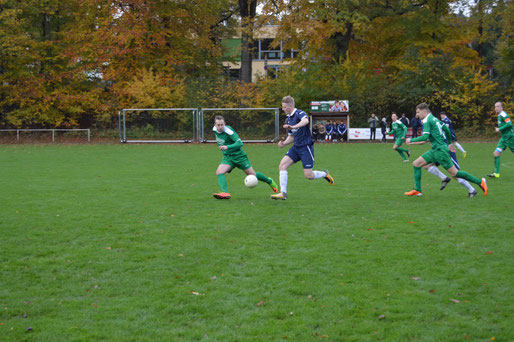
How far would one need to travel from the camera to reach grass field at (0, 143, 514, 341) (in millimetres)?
4098

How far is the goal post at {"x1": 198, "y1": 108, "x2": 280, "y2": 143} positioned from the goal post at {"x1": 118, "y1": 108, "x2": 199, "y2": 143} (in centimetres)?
63

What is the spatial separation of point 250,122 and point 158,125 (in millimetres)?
5848

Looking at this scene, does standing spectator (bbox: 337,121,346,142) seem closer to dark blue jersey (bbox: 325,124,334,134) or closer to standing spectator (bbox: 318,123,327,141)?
dark blue jersey (bbox: 325,124,334,134)

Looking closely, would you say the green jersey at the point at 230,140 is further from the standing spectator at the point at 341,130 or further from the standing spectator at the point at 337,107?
the standing spectator at the point at 337,107

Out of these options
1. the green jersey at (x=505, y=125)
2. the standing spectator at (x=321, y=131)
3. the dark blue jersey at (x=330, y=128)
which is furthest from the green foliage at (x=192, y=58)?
the green jersey at (x=505, y=125)

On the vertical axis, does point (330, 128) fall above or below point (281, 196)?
above

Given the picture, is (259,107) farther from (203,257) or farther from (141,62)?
(203,257)

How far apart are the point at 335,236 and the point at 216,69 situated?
35911mm

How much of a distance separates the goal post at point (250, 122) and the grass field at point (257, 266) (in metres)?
20.7

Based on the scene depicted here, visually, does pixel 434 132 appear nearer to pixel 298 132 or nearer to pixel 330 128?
pixel 298 132

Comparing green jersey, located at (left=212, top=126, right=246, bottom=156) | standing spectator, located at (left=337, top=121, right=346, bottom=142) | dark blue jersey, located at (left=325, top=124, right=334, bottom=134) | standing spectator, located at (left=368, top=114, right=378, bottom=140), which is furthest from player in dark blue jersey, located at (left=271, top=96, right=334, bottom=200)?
standing spectator, located at (left=337, top=121, right=346, bottom=142)

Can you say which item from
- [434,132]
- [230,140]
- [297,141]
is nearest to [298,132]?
[297,141]

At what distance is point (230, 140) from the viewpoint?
1074 centimetres

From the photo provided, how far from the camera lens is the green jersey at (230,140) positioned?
34.2 ft
